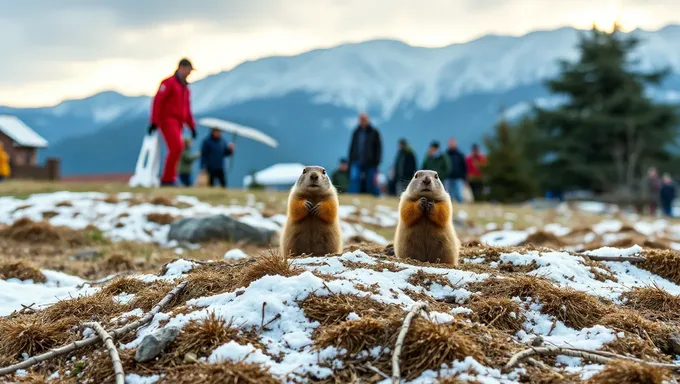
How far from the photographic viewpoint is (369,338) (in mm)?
3846

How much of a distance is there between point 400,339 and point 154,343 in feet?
5.04

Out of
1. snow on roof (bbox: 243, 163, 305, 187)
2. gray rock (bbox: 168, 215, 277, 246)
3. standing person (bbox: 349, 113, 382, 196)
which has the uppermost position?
standing person (bbox: 349, 113, 382, 196)

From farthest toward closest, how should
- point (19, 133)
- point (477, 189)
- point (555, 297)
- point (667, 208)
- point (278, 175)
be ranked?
point (278, 175) < point (19, 133) < point (477, 189) < point (667, 208) < point (555, 297)

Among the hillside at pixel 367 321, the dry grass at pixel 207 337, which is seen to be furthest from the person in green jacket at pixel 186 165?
the dry grass at pixel 207 337

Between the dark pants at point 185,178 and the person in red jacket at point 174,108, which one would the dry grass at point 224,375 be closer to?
the person in red jacket at point 174,108

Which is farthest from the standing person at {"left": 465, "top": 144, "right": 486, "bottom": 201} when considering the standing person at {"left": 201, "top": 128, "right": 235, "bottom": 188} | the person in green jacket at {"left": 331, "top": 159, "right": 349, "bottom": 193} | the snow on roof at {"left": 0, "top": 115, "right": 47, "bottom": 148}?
the snow on roof at {"left": 0, "top": 115, "right": 47, "bottom": 148}

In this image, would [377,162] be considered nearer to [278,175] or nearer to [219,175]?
[219,175]

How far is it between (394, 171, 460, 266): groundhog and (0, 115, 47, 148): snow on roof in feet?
171

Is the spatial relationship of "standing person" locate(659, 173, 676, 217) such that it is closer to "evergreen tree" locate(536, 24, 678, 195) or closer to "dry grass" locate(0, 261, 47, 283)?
"evergreen tree" locate(536, 24, 678, 195)

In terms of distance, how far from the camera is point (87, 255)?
9.67 meters

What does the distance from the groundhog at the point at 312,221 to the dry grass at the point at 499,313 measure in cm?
203

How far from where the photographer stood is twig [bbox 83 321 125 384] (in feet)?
11.8

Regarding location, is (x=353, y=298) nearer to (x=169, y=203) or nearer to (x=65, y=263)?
(x=65, y=263)

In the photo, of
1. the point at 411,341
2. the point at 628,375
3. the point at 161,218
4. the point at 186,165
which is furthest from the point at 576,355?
the point at 186,165
